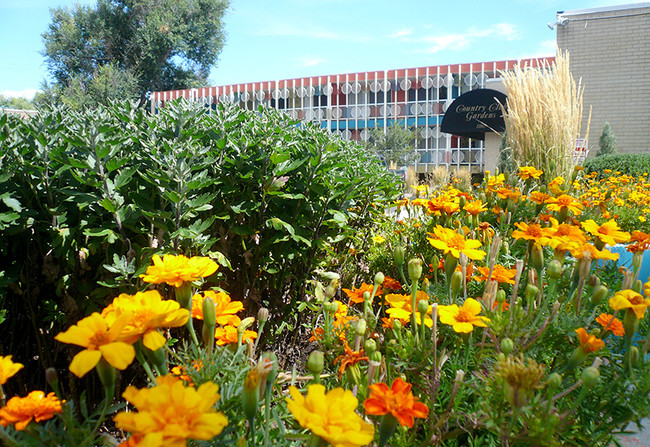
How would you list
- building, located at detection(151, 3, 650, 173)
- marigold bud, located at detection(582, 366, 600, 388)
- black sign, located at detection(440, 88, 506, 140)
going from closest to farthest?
marigold bud, located at detection(582, 366, 600, 388), black sign, located at detection(440, 88, 506, 140), building, located at detection(151, 3, 650, 173)

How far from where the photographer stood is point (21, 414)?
0.64m

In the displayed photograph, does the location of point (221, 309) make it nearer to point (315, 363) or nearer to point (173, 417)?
point (315, 363)

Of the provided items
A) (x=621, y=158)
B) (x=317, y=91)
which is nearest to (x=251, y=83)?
(x=317, y=91)

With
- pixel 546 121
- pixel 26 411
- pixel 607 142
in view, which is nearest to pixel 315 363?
pixel 26 411

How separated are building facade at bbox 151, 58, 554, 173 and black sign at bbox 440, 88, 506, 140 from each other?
12.8m

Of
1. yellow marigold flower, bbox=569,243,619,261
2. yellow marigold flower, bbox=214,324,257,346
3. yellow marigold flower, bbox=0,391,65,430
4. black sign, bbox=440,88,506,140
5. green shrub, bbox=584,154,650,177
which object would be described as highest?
black sign, bbox=440,88,506,140

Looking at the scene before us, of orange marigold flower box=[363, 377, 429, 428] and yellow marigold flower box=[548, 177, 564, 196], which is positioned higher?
yellow marigold flower box=[548, 177, 564, 196]

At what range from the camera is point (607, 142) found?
12406 mm

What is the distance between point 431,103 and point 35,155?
2914cm

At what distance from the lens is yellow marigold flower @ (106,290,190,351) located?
0.66m

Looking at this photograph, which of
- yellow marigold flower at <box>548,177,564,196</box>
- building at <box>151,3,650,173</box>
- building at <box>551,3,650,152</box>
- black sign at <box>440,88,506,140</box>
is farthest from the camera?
building at <box>151,3,650,173</box>

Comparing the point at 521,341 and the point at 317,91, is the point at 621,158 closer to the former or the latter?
the point at 521,341

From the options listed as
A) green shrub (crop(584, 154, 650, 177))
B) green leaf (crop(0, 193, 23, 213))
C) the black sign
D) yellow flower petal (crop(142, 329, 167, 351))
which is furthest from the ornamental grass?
the black sign

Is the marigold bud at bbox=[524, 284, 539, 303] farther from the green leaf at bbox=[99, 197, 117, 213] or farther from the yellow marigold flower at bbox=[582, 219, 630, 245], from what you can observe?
the green leaf at bbox=[99, 197, 117, 213]
